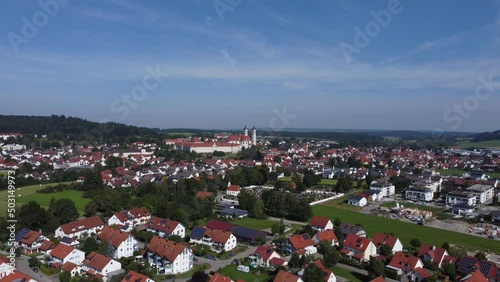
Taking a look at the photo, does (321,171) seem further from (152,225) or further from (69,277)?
(69,277)

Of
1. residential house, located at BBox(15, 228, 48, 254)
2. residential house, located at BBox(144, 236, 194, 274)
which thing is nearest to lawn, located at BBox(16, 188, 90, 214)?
residential house, located at BBox(15, 228, 48, 254)

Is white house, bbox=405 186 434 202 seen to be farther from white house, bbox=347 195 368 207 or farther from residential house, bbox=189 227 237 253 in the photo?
residential house, bbox=189 227 237 253

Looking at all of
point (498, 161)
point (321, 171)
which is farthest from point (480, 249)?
point (498, 161)

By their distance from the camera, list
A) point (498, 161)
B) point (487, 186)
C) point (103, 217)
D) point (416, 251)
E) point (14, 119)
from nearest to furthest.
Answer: point (416, 251) → point (103, 217) → point (487, 186) → point (498, 161) → point (14, 119)

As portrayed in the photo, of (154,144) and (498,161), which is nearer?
(498,161)

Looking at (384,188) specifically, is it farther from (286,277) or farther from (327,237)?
(286,277)

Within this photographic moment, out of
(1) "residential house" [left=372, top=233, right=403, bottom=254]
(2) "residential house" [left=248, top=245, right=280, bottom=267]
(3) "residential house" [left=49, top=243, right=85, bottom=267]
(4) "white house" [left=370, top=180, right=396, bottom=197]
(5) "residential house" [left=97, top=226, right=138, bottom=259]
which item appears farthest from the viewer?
(4) "white house" [left=370, top=180, right=396, bottom=197]

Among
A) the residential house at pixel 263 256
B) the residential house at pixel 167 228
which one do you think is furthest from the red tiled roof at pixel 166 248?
the residential house at pixel 263 256

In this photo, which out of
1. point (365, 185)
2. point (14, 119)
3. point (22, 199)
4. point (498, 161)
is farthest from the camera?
point (14, 119)
